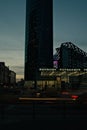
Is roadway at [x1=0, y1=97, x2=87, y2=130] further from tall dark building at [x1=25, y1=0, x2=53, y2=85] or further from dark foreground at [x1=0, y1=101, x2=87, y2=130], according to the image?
tall dark building at [x1=25, y1=0, x2=53, y2=85]

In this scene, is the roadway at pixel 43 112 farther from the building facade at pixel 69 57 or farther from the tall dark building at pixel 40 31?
the building facade at pixel 69 57

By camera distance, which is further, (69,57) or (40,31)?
(69,57)

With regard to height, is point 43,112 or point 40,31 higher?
point 40,31

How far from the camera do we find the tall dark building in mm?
169875

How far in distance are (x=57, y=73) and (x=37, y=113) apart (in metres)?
88.7

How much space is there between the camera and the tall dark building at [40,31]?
16988 cm

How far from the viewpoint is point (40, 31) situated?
561ft

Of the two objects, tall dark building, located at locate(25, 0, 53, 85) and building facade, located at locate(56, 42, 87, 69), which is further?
building facade, located at locate(56, 42, 87, 69)

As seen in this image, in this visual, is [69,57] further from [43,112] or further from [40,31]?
[43,112]

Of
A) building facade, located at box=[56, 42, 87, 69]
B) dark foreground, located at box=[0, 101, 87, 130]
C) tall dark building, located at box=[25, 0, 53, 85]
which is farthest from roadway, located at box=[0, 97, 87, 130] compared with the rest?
building facade, located at box=[56, 42, 87, 69]

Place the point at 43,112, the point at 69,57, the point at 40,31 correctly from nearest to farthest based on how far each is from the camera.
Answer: the point at 43,112 → the point at 40,31 → the point at 69,57

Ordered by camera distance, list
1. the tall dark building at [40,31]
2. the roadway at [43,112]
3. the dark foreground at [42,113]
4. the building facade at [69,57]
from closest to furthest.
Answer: the dark foreground at [42,113]
the roadway at [43,112]
the tall dark building at [40,31]
the building facade at [69,57]

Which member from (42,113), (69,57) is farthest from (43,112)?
(69,57)

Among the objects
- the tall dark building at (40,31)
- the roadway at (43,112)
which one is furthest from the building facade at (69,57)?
the roadway at (43,112)
